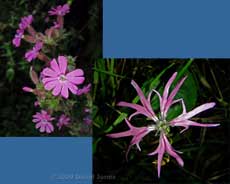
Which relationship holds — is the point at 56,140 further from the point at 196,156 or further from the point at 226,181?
the point at 226,181

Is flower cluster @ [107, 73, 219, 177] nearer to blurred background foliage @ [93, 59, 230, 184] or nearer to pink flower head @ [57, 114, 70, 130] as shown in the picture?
blurred background foliage @ [93, 59, 230, 184]

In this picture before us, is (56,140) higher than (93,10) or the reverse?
the reverse

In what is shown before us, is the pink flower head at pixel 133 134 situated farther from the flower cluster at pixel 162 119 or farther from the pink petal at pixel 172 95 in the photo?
the pink petal at pixel 172 95

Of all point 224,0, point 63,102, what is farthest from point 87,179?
point 224,0

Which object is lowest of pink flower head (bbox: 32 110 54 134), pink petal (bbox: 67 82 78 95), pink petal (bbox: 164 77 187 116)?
pink flower head (bbox: 32 110 54 134)

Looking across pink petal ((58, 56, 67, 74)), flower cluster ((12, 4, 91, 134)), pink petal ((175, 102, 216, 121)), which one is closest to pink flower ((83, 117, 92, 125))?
A: flower cluster ((12, 4, 91, 134))

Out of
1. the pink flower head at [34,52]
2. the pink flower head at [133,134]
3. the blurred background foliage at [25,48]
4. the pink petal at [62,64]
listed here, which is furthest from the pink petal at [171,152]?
the pink flower head at [34,52]
